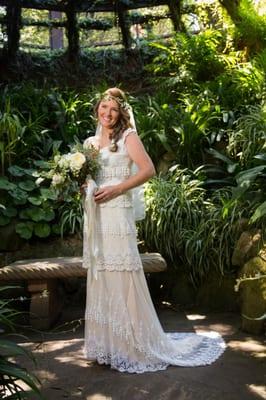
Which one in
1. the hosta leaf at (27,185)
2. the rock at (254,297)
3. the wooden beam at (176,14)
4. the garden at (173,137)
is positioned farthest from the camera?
the wooden beam at (176,14)

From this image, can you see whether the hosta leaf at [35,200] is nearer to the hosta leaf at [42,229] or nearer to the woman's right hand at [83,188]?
the hosta leaf at [42,229]

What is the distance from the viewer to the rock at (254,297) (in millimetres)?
3691

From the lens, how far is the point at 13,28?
27.4ft

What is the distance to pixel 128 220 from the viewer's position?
3.12m

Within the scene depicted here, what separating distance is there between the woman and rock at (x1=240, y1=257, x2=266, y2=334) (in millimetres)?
763

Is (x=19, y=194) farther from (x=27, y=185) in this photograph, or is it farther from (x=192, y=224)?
(x=192, y=224)

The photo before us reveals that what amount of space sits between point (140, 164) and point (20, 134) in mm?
3156

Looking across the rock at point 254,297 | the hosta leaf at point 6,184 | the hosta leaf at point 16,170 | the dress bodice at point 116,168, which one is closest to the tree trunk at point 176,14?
the hosta leaf at point 16,170

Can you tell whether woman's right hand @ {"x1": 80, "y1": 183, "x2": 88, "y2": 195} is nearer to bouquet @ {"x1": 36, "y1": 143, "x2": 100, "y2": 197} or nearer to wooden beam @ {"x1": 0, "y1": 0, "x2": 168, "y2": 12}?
bouquet @ {"x1": 36, "y1": 143, "x2": 100, "y2": 197}

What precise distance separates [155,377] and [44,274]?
153 cm

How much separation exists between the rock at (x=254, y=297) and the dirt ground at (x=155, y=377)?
0.11m

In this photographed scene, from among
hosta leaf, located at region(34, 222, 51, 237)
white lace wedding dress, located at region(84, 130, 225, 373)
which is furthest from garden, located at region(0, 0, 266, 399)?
white lace wedding dress, located at region(84, 130, 225, 373)

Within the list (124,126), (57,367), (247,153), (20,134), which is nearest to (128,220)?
(124,126)

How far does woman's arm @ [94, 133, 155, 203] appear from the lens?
2996 mm
